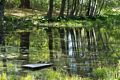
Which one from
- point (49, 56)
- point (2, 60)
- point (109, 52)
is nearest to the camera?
point (2, 60)

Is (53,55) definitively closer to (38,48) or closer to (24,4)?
(38,48)

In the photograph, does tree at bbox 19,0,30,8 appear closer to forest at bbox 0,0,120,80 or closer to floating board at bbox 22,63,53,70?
forest at bbox 0,0,120,80

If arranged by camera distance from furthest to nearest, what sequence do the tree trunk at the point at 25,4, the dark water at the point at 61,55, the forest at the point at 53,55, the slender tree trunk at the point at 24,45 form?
1. the tree trunk at the point at 25,4
2. the slender tree trunk at the point at 24,45
3. the dark water at the point at 61,55
4. the forest at the point at 53,55

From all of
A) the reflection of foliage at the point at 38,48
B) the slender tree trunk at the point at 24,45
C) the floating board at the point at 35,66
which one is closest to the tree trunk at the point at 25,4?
the slender tree trunk at the point at 24,45

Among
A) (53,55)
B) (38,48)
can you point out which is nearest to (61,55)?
(53,55)

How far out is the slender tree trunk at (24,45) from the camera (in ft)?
59.2

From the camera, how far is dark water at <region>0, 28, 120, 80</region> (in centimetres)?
1406

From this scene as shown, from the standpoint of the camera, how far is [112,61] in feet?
54.6

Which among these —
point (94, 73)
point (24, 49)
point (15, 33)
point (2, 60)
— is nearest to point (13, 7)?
point (15, 33)

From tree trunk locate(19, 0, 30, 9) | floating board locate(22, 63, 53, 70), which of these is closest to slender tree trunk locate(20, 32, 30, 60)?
floating board locate(22, 63, 53, 70)

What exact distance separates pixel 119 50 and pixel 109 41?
14.3ft

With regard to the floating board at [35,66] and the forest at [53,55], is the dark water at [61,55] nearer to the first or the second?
the forest at [53,55]

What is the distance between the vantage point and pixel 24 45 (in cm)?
2166

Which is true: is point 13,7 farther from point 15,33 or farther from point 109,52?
point 109,52
